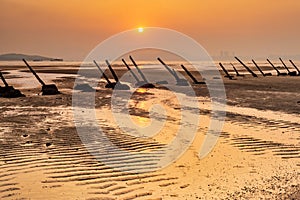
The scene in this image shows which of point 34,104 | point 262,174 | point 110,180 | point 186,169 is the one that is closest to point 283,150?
point 262,174

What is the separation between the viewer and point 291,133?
11867mm

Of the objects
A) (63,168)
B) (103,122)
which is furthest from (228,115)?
(63,168)

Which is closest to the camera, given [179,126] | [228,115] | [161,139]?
[161,139]

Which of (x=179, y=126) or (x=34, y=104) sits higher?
(x=34, y=104)

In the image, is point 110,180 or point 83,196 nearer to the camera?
point 83,196

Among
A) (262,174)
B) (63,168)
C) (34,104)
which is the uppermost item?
(34,104)

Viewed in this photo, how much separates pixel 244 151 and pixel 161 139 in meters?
2.68

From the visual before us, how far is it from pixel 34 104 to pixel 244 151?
13.5 metres

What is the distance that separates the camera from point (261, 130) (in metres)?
12.5

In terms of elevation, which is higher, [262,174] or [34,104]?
[34,104]

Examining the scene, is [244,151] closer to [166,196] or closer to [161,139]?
[161,139]

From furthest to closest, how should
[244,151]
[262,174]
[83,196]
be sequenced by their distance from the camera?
[244,151] < [262,174] < [83,196]

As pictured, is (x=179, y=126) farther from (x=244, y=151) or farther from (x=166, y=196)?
(x=166, y=196)

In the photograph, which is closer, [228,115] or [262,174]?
[262,174]
